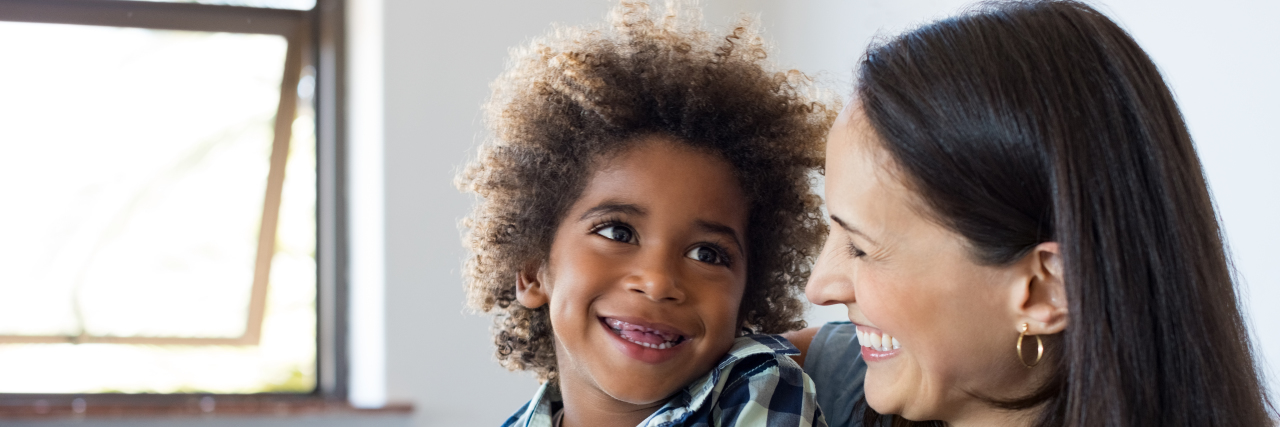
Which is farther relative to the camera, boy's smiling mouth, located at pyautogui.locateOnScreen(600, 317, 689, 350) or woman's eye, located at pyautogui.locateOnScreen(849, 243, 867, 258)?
boy's smiling mouth, located at pyautogui.locateOnScreen(600, 317, 689, 350)

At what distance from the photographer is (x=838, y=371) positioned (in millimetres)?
1453

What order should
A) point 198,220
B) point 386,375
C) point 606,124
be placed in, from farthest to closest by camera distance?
point 198,220 → point 386,375 → point 606,124

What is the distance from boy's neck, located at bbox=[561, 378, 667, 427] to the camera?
144 centimetres

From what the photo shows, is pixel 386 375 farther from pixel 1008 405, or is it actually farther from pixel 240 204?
pixel 1008 405

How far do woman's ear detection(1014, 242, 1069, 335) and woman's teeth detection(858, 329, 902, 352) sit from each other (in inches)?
5.8

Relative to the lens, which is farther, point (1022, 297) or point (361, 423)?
point (361, 423)

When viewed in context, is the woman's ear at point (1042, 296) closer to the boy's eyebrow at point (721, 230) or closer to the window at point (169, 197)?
the boy's eyebrow at point (721, 230)

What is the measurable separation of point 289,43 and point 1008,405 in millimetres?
2668

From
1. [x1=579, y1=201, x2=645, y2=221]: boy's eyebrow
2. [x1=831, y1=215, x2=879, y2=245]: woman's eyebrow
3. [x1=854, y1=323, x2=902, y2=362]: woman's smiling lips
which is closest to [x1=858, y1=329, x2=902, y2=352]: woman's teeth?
[x1=854, y1=323, x2=902, y2=362]: woman's smiling lips

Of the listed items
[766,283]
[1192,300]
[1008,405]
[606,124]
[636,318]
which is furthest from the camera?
[766,283]

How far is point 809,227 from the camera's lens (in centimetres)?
163

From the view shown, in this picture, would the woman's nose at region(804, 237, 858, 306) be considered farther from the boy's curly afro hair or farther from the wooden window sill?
the wooden window sill

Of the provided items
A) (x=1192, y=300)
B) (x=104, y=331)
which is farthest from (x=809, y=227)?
(x=104, y=331)

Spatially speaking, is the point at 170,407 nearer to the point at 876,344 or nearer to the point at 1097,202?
the point at 876,344
